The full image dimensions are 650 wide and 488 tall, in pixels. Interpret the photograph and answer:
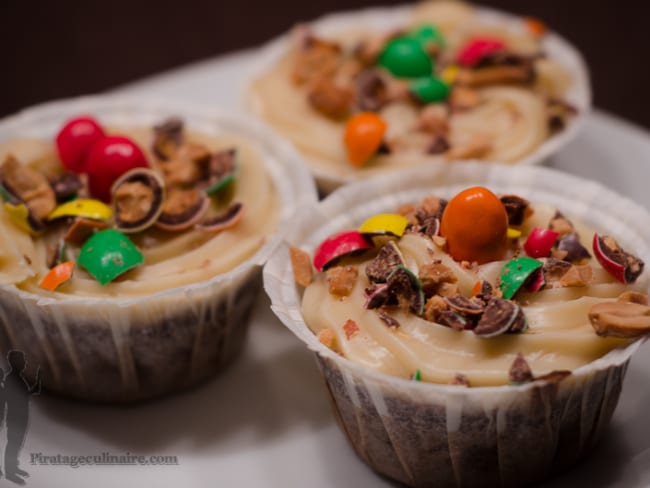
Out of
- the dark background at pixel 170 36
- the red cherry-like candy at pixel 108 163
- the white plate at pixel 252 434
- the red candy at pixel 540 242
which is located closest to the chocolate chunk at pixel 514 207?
the red candy at pixel 540 242

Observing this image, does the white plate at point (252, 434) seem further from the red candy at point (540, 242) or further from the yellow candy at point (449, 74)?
the yellow candy at point (449, 74)

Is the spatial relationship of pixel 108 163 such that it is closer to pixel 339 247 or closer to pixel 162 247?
pixel 162 247

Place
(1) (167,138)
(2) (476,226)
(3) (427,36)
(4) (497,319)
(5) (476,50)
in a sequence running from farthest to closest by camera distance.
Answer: (3) (427,36) → (5) (476,50) → (1) (167,138) → (2) (476,226) → (4) (497,319)

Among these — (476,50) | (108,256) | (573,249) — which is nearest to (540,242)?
(573,249)

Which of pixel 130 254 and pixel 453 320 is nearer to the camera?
pixel 453 320

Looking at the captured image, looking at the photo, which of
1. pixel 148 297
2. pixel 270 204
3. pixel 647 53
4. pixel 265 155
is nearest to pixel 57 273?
pixel 148 297

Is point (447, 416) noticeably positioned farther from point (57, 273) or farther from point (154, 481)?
point (57, 273)
